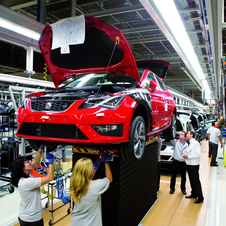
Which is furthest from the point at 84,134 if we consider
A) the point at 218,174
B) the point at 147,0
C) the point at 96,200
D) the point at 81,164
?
the point at 218,174

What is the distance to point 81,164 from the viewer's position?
220 cm

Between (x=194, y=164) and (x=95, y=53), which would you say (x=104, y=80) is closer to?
(x=95, y=53)

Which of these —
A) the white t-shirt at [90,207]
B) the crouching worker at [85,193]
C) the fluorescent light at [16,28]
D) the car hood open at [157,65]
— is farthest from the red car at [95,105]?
the car hood open at [157,65]

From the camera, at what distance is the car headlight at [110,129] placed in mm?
2076

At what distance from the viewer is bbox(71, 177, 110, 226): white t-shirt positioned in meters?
2.22

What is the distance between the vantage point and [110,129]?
6.91ft

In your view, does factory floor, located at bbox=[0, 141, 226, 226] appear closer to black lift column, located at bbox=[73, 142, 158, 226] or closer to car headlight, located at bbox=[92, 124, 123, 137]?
black lift column, located at bbox=[73, 142, 158, 226]

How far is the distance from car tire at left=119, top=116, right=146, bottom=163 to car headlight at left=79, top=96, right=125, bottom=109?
1.01 feet

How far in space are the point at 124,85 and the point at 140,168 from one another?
1.64 meters

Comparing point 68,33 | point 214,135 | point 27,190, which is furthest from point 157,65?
point 214,135

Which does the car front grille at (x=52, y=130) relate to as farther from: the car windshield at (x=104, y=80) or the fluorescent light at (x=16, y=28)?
the fluorescent light at (x=16, y=28)

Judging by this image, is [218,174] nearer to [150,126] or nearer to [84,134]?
[150,126]

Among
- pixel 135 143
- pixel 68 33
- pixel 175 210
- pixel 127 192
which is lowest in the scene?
pixel 175 210

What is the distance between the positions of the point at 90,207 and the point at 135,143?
0.84 meters
